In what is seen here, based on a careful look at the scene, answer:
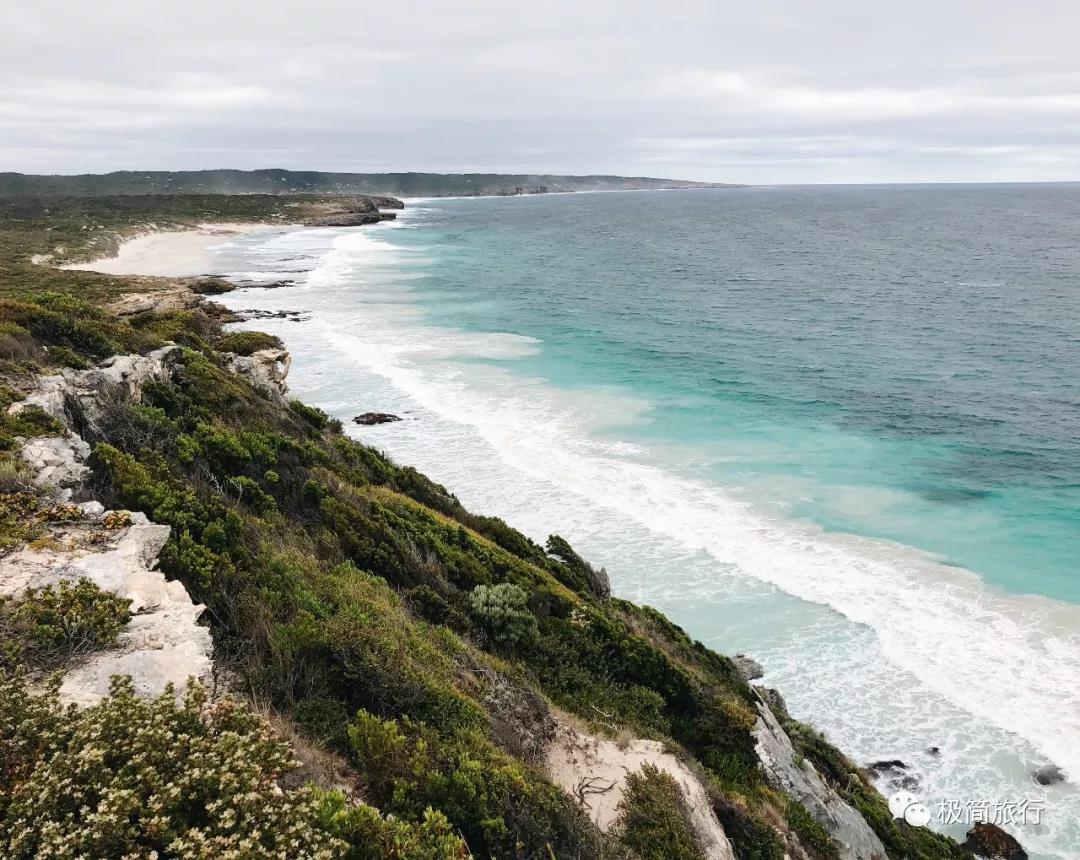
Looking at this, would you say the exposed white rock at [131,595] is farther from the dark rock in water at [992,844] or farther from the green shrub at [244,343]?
the green shrub at [244,343]

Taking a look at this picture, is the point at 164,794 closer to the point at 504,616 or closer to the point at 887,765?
the point at 504,616

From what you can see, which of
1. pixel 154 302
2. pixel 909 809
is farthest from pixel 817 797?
pixel 154 302

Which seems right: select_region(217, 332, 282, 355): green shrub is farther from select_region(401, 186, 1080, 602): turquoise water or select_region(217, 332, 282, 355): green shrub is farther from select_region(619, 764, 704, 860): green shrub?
select_region(619, 764, 704, 860): green shrub

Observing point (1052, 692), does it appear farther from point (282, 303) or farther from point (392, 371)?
point (282, 303)

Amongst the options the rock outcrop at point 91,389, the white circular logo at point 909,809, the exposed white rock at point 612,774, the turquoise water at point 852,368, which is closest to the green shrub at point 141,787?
the exposed white rock at point 612,774

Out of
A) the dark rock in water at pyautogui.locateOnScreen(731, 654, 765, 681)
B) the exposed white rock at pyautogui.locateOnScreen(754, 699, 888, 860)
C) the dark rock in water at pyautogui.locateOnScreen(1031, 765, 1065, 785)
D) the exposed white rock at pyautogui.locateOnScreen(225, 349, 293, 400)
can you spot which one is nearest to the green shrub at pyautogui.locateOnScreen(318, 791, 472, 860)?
the exposed white rock at pyautogui.locateOnScreen(754, 699, 888, 860)

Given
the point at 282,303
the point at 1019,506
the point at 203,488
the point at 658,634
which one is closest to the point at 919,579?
the point at 1019,506
